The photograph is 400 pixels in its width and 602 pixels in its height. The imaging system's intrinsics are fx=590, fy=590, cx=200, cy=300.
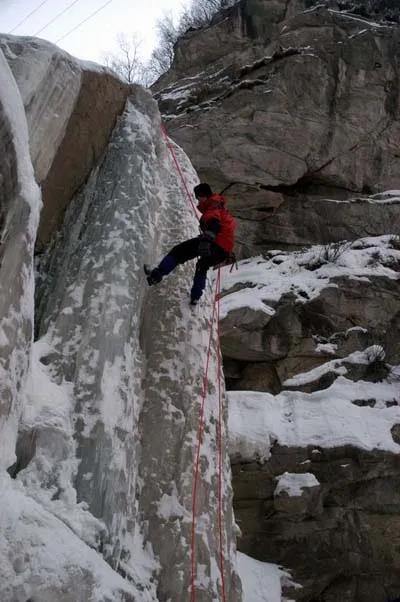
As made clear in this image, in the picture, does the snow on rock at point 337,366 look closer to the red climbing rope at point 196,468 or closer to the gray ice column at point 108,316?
the red climbing rope at point 196,468

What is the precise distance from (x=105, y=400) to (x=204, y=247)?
5.47 feet

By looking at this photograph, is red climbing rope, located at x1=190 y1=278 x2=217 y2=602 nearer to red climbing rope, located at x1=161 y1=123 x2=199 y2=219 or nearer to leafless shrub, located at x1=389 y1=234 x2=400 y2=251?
red climbing rope, located at x1=161 y1=123 x2=199 y2=219

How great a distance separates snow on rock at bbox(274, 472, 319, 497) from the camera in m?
6.29

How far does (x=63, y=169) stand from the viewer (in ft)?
15.3

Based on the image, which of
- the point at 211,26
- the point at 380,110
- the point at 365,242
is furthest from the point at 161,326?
the point at 211,26

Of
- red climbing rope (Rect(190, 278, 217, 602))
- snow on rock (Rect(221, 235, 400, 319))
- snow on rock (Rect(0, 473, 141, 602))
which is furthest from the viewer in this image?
snow on rock (Rect(221, 235, 400, 319))

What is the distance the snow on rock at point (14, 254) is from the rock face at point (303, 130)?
9.67 m

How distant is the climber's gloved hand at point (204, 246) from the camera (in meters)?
4.55

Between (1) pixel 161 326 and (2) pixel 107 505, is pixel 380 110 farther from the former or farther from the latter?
(2) pixel 107 505

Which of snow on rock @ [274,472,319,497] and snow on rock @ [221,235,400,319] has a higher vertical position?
snow on rock @ [221,235,400,319]

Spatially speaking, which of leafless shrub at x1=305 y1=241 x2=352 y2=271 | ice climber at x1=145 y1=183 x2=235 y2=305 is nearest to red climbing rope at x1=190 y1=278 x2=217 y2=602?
ice climber at x1=145 y1=183 x2=235 y2=305

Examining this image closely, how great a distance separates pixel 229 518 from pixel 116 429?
1056 millimetres

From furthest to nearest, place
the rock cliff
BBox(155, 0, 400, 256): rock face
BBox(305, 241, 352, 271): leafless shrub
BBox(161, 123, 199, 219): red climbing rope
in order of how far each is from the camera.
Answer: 1. BBox(155, 0, 400, 256): rock face
2. BBox(305, 241, 352, 271): leafless shrub
3. the rock cliff
4. BBox(161, 123, 199, 219): red climbing rope

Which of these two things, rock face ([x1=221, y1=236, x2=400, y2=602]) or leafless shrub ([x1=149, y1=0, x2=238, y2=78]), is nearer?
rock face ([x1=221, y1=236, x2=400, y2=602])
